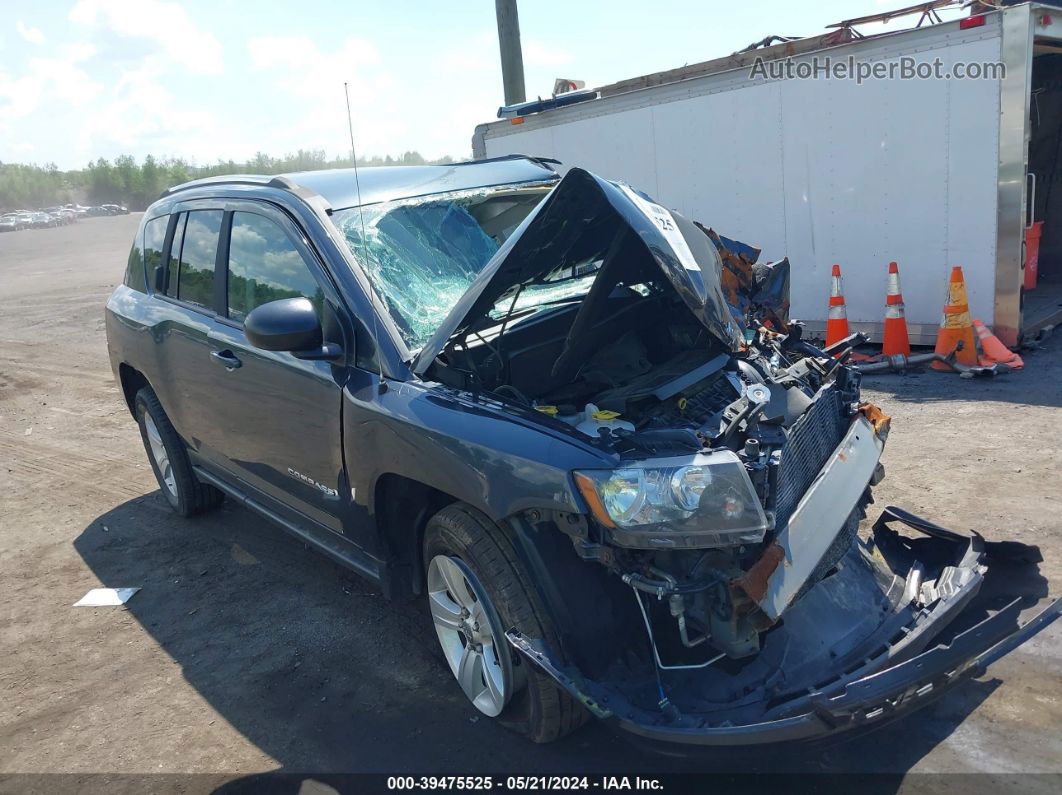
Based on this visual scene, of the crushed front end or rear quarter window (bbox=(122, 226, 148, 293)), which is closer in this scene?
the crushed front end

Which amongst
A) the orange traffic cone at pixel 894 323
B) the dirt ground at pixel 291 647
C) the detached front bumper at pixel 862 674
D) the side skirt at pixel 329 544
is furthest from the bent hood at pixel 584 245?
the orange traffic cone at pixel 894 323

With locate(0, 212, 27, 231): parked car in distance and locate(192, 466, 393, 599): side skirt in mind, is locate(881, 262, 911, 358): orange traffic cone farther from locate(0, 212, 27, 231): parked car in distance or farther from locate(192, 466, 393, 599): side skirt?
locate(0, 212, 27, 231): parked car in distance

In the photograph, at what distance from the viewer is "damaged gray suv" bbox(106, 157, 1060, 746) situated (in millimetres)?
2471

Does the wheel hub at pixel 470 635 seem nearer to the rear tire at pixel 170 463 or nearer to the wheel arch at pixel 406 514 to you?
the wheel arch at pixel 406 514

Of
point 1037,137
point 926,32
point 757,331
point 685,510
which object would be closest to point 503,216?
point 757,331

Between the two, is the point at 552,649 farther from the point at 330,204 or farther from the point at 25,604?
the point at 25,604

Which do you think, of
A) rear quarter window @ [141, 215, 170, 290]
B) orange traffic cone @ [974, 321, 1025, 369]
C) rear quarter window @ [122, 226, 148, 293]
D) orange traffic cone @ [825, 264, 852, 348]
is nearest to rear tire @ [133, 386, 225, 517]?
rear quarter window @ [122, 226, 148, 293]

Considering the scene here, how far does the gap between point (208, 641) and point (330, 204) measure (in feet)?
6.93

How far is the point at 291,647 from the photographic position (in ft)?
12.8

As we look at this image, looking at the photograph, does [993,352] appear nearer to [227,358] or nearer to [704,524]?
[704,524]

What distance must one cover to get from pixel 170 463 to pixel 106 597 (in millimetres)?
1019

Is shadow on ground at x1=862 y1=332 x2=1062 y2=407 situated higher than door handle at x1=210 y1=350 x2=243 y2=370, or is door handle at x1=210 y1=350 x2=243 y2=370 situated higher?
door handle at x1=210 y1=350 x2=243 y2=370

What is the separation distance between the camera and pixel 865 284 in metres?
8.50

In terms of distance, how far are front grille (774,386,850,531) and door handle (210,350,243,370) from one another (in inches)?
98.8
